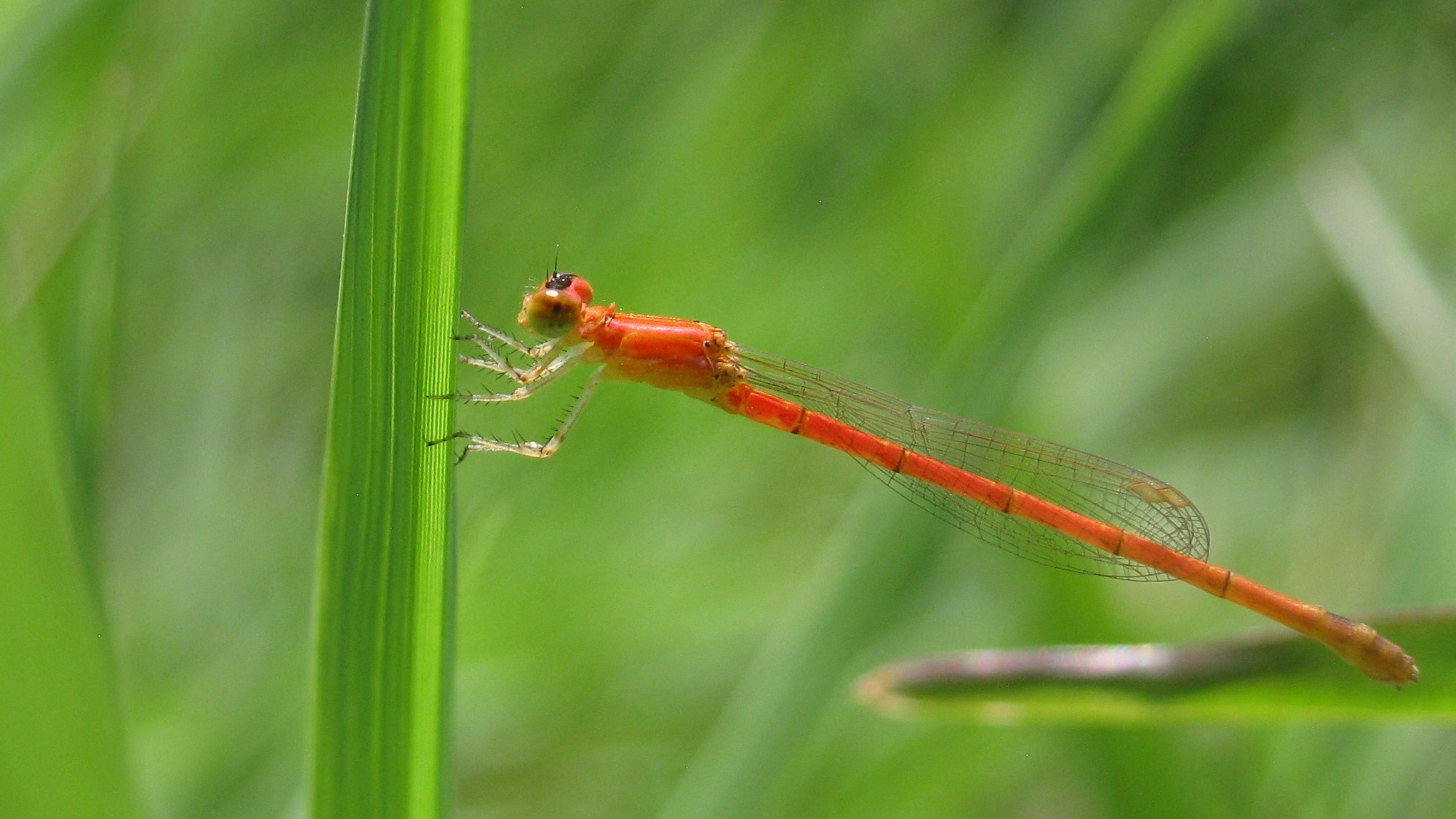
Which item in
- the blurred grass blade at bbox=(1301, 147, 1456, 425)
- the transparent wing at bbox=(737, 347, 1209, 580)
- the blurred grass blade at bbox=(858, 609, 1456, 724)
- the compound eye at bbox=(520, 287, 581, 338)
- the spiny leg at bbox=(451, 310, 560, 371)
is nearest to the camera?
the blurred grass blade at bbox=(858, 609, 1456, 724)

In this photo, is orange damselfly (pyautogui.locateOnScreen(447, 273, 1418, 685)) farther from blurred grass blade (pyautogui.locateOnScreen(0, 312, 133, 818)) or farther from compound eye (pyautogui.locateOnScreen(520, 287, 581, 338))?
blurred grass blade (pyautogui.locateOnScreen(0, 312, 133, 818))

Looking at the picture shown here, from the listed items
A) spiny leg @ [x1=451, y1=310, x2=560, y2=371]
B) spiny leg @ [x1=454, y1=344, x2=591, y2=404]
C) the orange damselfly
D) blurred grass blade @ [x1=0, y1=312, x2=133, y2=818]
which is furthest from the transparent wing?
blurred grass blade @ [x1=0, y1=312, x2=133, y2=818]

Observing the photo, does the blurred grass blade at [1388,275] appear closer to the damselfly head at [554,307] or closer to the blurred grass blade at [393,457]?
the damselfly head at [554,307]

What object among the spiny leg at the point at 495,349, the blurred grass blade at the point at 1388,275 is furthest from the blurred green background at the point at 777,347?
the spiny leg at the point at 495,349

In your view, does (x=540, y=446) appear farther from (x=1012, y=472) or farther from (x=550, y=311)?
(x=1012, y=472)

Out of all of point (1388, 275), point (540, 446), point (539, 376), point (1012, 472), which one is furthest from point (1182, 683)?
point (1388, 275)
